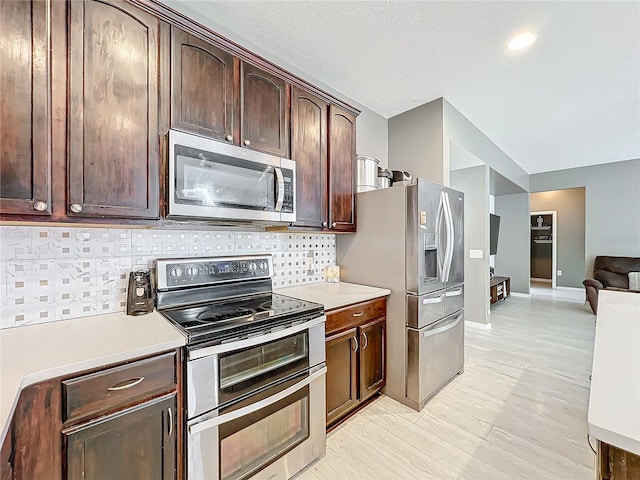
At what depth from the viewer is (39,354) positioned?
1035 millimetres

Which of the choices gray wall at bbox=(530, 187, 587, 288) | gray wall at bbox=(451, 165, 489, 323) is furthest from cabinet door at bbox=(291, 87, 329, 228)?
gray wall at bbox=(530, 187, 587, 288)

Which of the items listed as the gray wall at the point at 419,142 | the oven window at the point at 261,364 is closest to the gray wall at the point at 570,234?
the gray wall at the point at 419,142

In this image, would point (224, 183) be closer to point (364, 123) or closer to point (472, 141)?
point (364, 123)

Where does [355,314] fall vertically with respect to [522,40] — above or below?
below

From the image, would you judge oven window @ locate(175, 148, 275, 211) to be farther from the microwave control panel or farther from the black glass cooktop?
the black glass cooktop

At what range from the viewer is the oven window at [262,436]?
1327 mm

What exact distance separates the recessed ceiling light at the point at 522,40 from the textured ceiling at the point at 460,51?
0.05 meters

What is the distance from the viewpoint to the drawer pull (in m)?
1.05

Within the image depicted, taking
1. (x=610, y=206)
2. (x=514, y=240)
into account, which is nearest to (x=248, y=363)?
(x=514, y=240)

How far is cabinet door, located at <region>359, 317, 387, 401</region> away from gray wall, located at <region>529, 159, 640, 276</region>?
20.4 ft

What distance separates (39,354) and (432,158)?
10.5ft

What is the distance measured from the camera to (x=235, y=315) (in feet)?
4.95

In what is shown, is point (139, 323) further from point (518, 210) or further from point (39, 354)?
point (518, 210)

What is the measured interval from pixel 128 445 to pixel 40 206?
100 centimetres
